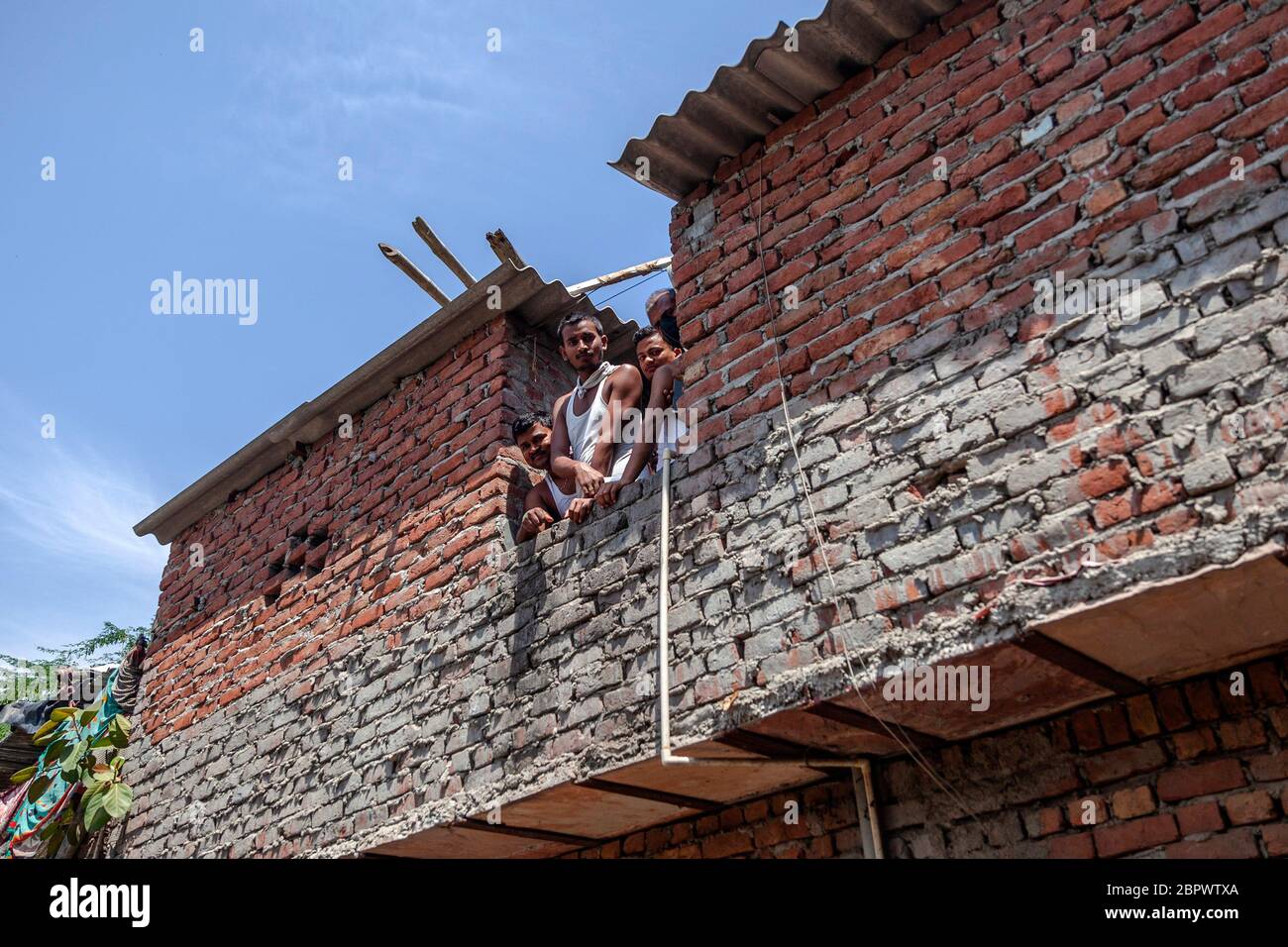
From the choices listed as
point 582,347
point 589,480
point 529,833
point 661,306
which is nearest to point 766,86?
point 661,306

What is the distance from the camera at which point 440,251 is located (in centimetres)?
608

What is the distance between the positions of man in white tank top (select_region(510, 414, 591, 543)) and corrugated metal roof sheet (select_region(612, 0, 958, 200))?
1.29 metres

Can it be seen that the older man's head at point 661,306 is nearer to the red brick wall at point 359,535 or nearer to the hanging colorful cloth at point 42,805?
the red brick wall at point 359,535

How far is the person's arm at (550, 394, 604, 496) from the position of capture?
4.44 metres

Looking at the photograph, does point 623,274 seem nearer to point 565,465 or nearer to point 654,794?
point 565,465

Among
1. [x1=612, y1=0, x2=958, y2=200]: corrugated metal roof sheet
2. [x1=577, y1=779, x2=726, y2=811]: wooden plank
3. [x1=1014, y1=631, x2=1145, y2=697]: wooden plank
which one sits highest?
[x1=612, y1=0, x2=958, y2=200]: corrugated metal roof sheet

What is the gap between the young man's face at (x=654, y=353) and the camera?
15.5 ft

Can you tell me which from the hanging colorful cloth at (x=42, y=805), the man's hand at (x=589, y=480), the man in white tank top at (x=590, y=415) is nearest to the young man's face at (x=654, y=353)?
the man in white tank top at (x=590, y=415)

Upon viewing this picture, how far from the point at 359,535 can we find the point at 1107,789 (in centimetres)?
388

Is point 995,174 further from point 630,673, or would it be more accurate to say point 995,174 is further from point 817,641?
point 630,673

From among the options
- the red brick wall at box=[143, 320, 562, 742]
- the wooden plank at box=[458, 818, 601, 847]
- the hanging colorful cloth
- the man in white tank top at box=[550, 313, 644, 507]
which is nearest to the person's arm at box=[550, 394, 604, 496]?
the man in white tank top at box=[550, 313, 644, 507]

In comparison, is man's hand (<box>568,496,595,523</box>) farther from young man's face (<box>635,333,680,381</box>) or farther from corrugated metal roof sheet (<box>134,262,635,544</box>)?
corrugated metal roof sheet (<box>134,262,635,544</box>)

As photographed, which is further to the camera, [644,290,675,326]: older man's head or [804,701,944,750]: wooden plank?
[644,290,675,326]: older man's head

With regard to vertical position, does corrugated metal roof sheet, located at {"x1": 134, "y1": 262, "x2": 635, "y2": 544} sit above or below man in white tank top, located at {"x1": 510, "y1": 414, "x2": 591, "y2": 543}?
above
